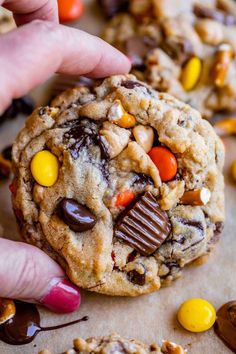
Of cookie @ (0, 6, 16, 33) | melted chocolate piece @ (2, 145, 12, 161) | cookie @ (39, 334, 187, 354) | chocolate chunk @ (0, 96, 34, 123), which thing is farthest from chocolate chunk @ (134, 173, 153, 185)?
cookie @ (0, 6, 16, 33)

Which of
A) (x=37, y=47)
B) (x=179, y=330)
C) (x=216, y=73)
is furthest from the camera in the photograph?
(x=216, y=73)

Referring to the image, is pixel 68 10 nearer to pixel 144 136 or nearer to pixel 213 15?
pixel 213 15

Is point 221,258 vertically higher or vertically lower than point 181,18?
lower

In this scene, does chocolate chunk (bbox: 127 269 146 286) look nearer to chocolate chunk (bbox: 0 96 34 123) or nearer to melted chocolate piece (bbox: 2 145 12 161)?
melted chocolate piece (bbox: 2 145 12 161)

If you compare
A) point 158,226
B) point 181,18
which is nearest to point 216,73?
point 181,18

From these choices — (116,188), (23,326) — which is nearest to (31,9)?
(116,188)

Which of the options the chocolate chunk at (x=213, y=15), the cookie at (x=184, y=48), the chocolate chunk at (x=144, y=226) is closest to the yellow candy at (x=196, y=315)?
the chocolate chunk at (x=144, y=226)

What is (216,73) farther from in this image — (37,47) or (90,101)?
(37,47)
